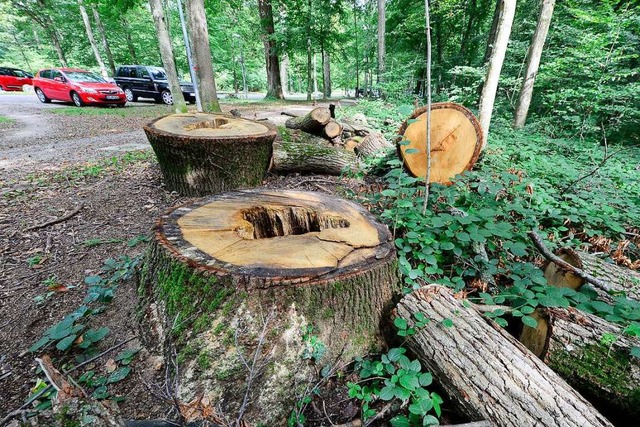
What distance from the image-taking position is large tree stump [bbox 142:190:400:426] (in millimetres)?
1375

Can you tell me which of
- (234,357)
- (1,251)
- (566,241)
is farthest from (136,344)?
(566,241)

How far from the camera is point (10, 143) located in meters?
6.45

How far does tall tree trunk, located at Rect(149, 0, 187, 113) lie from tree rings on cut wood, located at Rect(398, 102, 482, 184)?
6459 millimetres

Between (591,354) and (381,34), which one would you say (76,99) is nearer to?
(381,34)

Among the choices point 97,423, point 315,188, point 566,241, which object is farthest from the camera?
point 315,188

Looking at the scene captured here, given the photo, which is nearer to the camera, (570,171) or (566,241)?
(566,241)

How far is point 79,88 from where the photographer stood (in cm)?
1093

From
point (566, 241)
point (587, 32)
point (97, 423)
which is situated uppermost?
point (587, 32)

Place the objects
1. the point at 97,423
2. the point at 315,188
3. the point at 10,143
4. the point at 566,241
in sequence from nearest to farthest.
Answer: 1. the point at 97,423
2. the point at 566,241
3. the point at 315,188
4. the point at 10,143

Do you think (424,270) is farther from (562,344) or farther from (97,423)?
(97,423)

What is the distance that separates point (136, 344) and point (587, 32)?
9.90 meters

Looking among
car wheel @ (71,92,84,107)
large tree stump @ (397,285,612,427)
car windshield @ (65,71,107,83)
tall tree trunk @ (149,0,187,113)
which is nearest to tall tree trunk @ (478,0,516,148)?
large tree stump @ (397,285,612,427)

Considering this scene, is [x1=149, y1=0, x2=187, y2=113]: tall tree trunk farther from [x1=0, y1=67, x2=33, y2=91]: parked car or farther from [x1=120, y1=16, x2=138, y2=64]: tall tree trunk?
[x1=0, y1=67, x2=33, y2=91]: parked car

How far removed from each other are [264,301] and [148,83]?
15.2 meters
